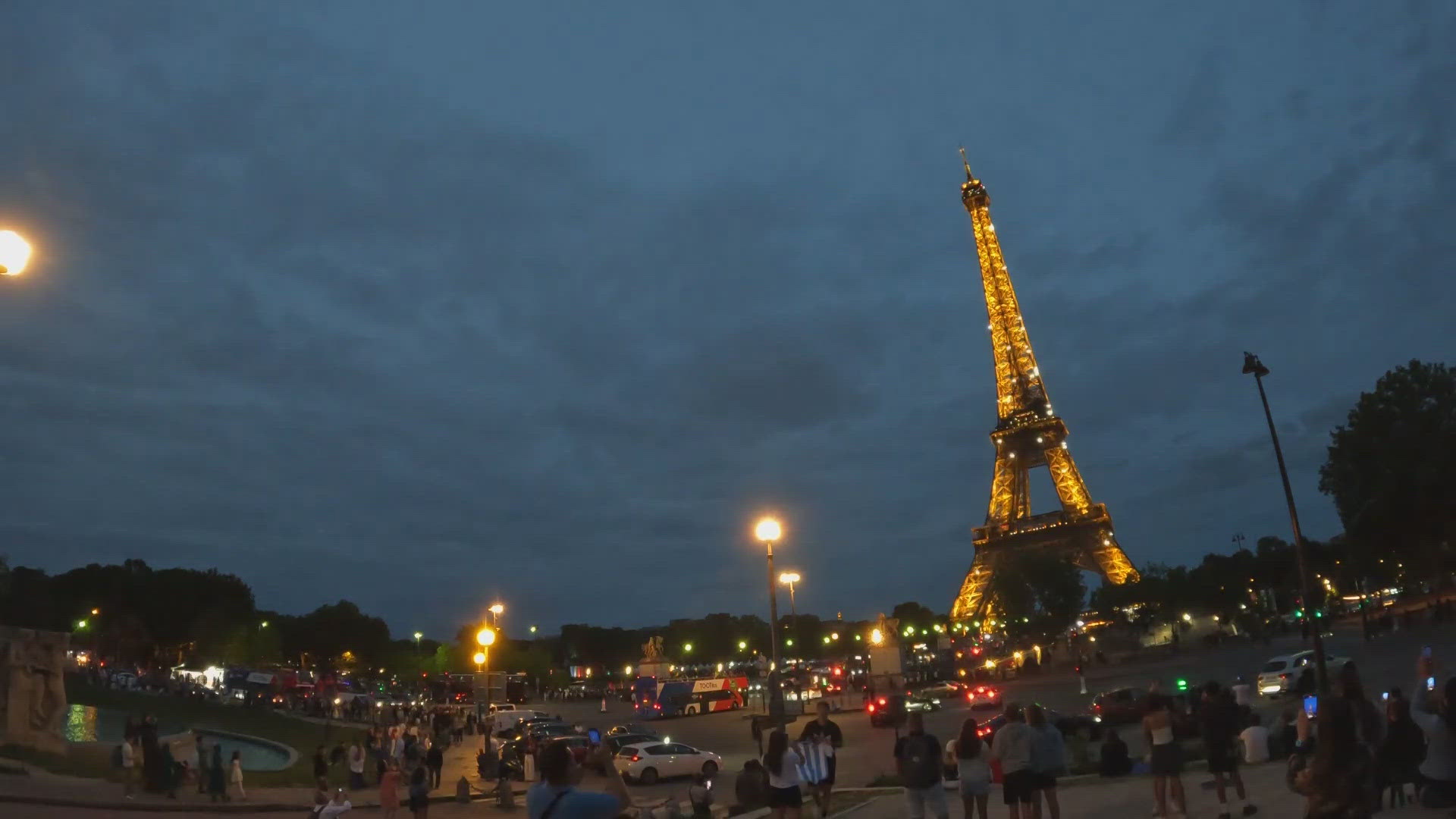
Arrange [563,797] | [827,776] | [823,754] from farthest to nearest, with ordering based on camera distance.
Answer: [823,754] → [827,776] → [563,797]

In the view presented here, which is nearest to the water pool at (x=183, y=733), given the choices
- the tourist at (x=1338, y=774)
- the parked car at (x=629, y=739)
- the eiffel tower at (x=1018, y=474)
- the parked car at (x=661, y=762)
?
the parked car at (x=629, y=739)

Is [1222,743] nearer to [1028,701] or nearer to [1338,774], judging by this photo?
[1338,774]

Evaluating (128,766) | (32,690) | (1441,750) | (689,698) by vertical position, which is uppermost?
(32,690)

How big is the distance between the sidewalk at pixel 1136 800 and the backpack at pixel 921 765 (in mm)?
→ 2560

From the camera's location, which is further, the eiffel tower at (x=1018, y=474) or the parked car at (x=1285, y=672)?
the eiffel tower at (x=1018, y=474)

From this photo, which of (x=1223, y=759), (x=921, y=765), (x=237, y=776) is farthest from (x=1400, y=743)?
(x=237, y=776)

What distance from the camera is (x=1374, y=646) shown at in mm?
49500

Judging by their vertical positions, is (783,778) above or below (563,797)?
below

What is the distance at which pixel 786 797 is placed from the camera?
12.4 metres

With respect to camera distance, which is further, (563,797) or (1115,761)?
(1115,761)

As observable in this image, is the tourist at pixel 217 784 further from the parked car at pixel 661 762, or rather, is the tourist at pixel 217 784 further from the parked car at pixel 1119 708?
the parked car at pixel 1119 708

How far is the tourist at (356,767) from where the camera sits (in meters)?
28.2

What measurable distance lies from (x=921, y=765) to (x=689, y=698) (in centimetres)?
4946

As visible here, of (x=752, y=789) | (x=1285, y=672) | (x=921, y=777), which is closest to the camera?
(x=921, y=777)
